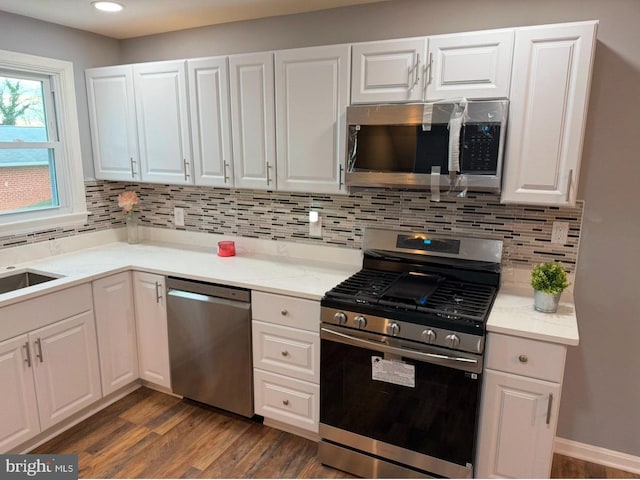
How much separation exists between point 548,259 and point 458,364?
814 millimetres

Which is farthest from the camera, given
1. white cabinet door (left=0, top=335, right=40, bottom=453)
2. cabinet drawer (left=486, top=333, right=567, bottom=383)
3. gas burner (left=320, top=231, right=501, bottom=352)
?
white cabinet door (left=0, top=335, right=40, bottom=453)

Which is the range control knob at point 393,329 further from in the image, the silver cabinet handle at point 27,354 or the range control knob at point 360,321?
the silver cabinet handle at point 27,354

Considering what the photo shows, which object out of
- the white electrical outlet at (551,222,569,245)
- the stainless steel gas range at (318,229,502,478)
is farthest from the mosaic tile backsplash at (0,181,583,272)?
the stainless steel gas range at (318,229,502,478)

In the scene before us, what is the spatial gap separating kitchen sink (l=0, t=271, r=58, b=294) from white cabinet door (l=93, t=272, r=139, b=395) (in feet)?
1.08

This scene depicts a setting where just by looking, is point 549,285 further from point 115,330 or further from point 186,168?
point 115,330

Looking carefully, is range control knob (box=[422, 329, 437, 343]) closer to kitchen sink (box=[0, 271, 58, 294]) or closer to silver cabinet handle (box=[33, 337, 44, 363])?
silver cabinet handle (box=[33, 337, 44, 363])

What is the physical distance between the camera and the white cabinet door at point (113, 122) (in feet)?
9.40

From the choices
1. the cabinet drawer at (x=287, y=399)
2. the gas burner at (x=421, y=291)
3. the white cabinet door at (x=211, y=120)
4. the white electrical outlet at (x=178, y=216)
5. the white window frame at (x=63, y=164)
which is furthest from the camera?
the white electrical outlet at (x=178, y=216)

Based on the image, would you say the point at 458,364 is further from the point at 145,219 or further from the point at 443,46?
the point at 145,219

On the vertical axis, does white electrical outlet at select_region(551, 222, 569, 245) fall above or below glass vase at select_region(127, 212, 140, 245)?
above

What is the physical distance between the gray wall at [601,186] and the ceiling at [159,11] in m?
0.20

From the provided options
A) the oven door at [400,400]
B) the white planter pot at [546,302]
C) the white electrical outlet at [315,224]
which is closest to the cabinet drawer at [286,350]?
the oven door at [400,400]

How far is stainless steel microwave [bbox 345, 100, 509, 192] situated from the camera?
1.91 metres

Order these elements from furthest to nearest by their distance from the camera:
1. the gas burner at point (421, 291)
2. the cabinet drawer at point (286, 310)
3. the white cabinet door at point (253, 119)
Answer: the white cabinet door at point (253, 119), the cabinet drawer at point (286, 310), the gas burner at point (421, 291)
